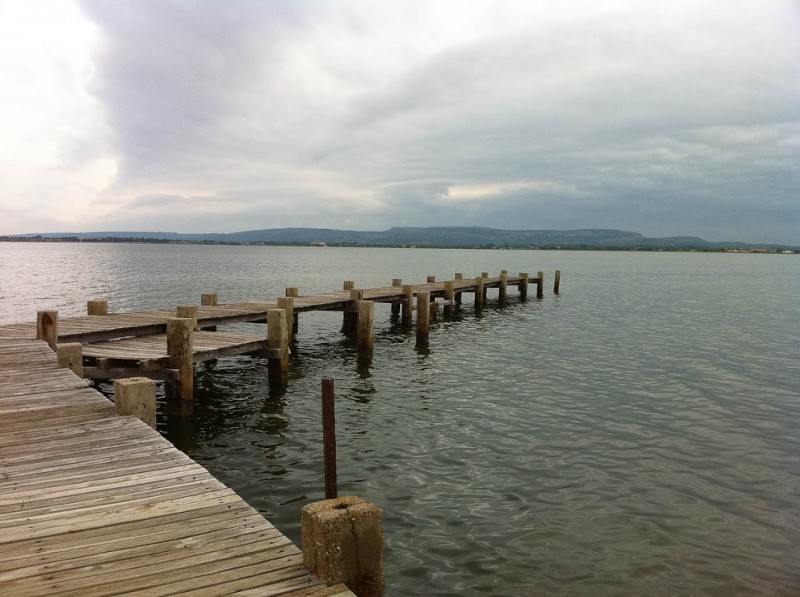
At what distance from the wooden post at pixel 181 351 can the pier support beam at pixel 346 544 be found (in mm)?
8662

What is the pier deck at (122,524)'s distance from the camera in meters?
3.65

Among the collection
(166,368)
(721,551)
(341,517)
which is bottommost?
(721,551)

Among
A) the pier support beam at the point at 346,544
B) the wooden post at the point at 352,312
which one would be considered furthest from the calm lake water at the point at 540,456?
the pier support beam at the point at 346,544

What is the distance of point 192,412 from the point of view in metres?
12.3

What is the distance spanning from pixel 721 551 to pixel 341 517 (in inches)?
225

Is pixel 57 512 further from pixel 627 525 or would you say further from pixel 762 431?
pixel 762 431

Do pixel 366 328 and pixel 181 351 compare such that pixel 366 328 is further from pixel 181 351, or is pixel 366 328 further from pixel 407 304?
pixel 181 351

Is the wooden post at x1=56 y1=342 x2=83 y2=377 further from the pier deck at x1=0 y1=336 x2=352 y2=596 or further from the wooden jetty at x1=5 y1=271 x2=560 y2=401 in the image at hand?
the pier deck at x1=0 y1=336 x2=352 y2=596

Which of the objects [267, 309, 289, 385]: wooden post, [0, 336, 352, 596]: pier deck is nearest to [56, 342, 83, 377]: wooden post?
[0, 336, 352, 596]: pier deck

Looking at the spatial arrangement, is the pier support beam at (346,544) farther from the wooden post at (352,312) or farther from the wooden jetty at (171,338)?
the wooden post at (352,312)

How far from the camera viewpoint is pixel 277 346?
47.6ft

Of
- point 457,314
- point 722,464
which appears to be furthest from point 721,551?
point 457,314

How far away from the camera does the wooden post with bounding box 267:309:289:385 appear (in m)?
14.2

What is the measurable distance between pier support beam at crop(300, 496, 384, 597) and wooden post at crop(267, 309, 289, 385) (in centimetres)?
1061
